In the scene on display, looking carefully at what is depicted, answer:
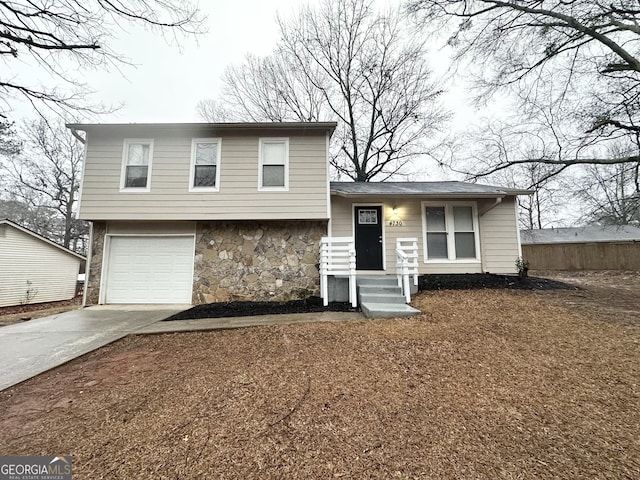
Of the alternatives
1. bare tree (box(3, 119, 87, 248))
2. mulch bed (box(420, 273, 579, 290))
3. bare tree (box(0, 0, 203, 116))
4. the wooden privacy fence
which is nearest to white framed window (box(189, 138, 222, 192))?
bare tree (box(0, 0, 203, 116))

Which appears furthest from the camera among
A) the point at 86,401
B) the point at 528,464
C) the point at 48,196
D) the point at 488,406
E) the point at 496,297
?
the point at 48,196

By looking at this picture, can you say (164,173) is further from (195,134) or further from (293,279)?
(293,279)

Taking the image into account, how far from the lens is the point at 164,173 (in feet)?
22.9

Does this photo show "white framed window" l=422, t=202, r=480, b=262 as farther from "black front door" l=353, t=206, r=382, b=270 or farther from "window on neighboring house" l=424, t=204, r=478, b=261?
"black front door" l=353, t=206, r=382, b=270

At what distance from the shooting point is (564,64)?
26.1ft

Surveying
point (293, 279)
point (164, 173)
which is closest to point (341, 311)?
point (293, 279)

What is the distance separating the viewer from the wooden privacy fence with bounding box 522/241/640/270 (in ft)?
45.4

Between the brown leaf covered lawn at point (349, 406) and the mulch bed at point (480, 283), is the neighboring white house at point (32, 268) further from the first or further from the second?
the mulch bed at point (480, 283)

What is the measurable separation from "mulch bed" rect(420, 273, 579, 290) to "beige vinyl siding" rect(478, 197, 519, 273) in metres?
0.37

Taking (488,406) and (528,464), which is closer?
(528,464)

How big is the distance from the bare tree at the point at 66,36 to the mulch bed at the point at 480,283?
7.30 metres

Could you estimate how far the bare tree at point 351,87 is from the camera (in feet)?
43.4

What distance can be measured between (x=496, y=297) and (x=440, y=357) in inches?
147

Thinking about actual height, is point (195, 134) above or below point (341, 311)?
above
